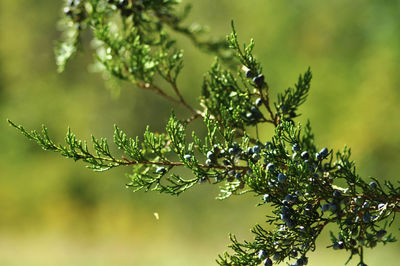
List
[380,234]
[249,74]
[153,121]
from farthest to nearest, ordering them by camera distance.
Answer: [153,121], [249,74], [380,234]

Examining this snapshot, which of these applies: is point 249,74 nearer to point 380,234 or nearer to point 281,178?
point 281,178

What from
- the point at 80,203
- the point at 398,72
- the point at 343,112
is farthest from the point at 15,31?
the point at 398,72

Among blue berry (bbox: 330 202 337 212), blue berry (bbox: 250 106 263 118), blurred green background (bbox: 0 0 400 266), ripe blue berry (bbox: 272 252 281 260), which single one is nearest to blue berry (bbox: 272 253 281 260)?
ripe blue berry (bbox: 272 252 281 260)

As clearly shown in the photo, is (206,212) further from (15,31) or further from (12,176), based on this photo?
(15,31)

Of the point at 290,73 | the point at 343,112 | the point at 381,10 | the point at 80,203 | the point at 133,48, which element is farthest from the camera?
the point at 80,203

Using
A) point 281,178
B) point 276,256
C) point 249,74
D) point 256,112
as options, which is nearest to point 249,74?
point 249,74

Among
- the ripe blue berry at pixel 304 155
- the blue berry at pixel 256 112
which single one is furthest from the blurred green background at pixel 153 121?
the ripe blue berry at pixel 304 155

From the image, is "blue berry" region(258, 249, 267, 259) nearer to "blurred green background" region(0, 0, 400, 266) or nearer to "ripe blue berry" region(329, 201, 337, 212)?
"ripe blue berry" region(329, 201, 337, 212)
